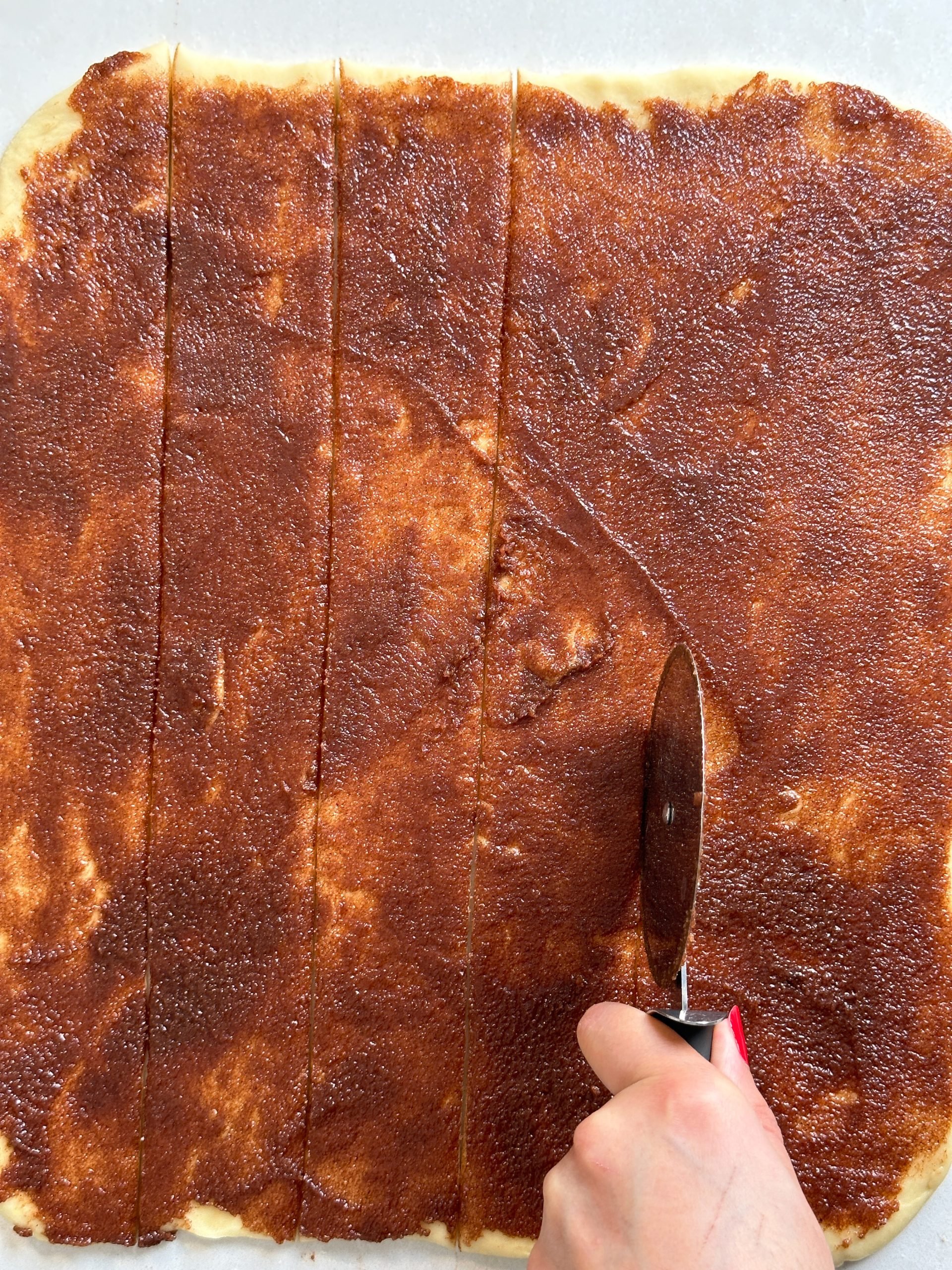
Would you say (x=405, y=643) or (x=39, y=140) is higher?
(x=39, y=140)

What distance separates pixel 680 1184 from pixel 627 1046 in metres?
0.28

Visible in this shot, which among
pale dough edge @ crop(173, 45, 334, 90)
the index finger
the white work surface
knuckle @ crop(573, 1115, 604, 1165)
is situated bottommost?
knuckle @ crop(573, 1115, 604, 1165)

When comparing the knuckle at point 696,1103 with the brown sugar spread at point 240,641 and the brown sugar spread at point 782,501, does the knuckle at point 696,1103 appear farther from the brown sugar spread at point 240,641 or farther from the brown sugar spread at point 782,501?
the brown sugar spread at point 240,641

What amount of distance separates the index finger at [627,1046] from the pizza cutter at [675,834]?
0.14ft

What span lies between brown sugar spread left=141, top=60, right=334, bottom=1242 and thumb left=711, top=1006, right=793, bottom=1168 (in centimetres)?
109

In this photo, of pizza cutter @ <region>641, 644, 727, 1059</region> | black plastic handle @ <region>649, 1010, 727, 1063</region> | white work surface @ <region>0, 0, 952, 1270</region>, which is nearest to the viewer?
black plastic handle @ <region>649, 1010, 727, 1063</region>

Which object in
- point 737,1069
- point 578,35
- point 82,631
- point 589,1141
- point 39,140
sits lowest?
point 589,1141

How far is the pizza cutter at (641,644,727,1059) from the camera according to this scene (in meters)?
1.98

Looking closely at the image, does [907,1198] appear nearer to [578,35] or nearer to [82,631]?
[82,631]

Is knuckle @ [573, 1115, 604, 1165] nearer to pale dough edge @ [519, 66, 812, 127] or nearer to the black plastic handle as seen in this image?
the black plastic handle

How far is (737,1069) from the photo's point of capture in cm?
183

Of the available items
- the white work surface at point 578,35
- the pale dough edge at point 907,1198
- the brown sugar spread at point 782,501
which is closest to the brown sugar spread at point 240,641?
the white work surface at point 578,35

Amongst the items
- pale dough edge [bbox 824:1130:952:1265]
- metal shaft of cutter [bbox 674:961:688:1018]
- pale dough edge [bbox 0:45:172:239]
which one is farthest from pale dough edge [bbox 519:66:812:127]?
pale dough edge [bbox 824:1130:952:1265]

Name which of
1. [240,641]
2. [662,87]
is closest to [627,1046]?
[240,641]
